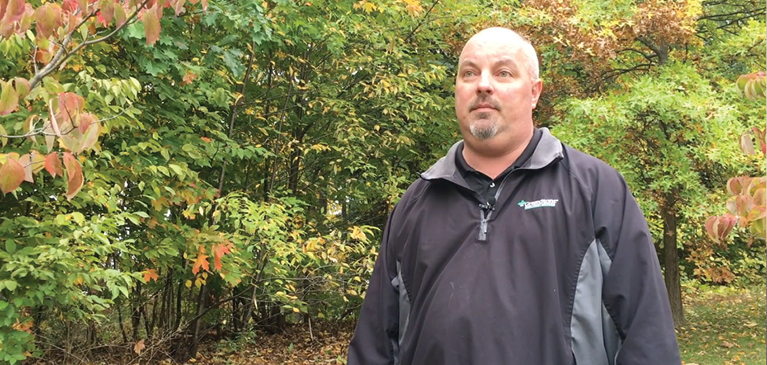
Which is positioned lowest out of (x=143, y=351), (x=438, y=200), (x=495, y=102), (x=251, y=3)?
(x=143, y=351)

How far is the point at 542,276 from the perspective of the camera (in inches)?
76.0

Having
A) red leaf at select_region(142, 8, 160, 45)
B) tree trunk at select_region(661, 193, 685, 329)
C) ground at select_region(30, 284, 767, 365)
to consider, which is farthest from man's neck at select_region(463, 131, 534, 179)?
tree trunk at select_region(661, 193, 685, 329)

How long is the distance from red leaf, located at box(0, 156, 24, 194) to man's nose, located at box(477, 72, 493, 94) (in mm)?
1608

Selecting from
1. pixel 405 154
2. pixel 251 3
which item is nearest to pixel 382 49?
pixel 405 154

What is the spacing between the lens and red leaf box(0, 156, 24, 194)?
7.84 feet

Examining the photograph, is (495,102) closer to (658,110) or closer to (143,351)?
(143,351)

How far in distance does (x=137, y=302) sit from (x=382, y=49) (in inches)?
168

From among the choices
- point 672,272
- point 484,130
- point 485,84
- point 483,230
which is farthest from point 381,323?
→ point 672,272

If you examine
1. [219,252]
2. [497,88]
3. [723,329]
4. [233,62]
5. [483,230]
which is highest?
[233,62]

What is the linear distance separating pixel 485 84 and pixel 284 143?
22.6ft

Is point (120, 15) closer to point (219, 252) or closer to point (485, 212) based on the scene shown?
point (485, 212)

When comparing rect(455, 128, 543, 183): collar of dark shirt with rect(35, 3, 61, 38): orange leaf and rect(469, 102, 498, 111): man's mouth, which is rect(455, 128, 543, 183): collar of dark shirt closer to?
rect(469, 102, 498, 111): man's mouth

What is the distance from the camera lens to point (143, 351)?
7445mm

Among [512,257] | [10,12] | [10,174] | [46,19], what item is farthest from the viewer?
[46,19]
